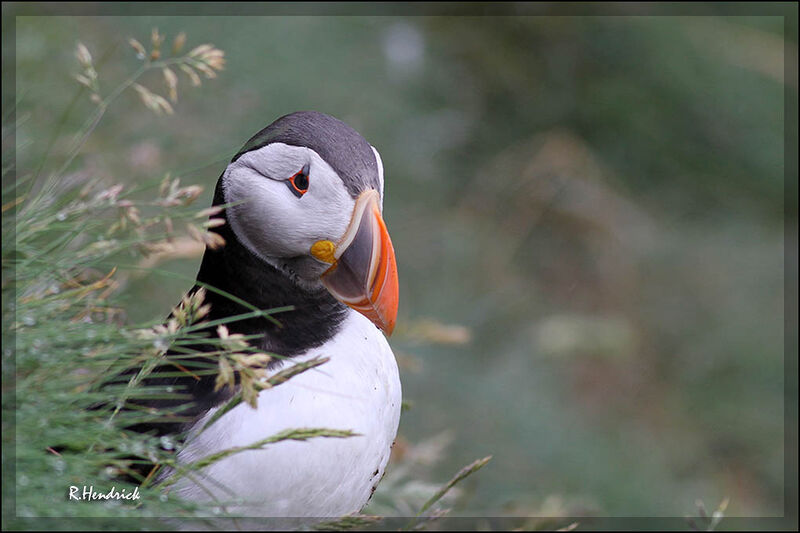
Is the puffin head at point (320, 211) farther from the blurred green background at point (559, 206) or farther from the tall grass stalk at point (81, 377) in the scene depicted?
the blurred green background at point (559, 206)

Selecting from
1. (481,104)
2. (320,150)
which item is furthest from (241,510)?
(481,104)

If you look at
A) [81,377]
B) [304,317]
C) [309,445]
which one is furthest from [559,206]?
[81,377]

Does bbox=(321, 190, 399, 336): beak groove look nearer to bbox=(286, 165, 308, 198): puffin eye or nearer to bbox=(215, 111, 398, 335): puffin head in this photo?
bbox=(215, 111, 398, 335): puffin head

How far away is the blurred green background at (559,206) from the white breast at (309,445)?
1.63 metres

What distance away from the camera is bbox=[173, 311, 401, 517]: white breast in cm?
158

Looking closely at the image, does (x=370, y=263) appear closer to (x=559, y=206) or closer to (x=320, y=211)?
(x=320, y=211)

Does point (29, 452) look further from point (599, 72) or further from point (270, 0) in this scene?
point (599, 72)

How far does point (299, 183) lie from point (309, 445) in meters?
0.47

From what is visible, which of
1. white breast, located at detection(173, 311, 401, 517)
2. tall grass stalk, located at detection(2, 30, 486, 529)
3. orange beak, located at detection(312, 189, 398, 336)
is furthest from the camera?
orange beak, located at detection(312, 189, 398, 336)

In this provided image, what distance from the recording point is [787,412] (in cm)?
529

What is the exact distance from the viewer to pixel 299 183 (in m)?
1.74
